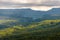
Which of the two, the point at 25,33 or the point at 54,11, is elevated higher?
the point at 54,11

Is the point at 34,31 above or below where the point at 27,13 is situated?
below

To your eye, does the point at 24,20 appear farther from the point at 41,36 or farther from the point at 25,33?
the point at 41,36

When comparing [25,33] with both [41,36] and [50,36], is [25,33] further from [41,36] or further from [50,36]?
[50,36]

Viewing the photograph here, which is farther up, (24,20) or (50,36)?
(24,20)

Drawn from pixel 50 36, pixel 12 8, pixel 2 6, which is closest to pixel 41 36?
pixel 50 36

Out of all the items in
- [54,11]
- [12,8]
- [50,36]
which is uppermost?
[12,8]

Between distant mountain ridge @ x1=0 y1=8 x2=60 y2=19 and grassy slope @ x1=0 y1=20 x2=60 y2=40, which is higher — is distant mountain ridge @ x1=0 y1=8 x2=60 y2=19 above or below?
above

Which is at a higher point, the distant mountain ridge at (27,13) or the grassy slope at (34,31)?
the distant mountain ridge at (27,13)

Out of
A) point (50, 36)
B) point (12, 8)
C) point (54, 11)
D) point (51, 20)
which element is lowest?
point (50, 36)

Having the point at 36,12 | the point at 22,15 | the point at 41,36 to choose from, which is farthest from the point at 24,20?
the point at 41,36
